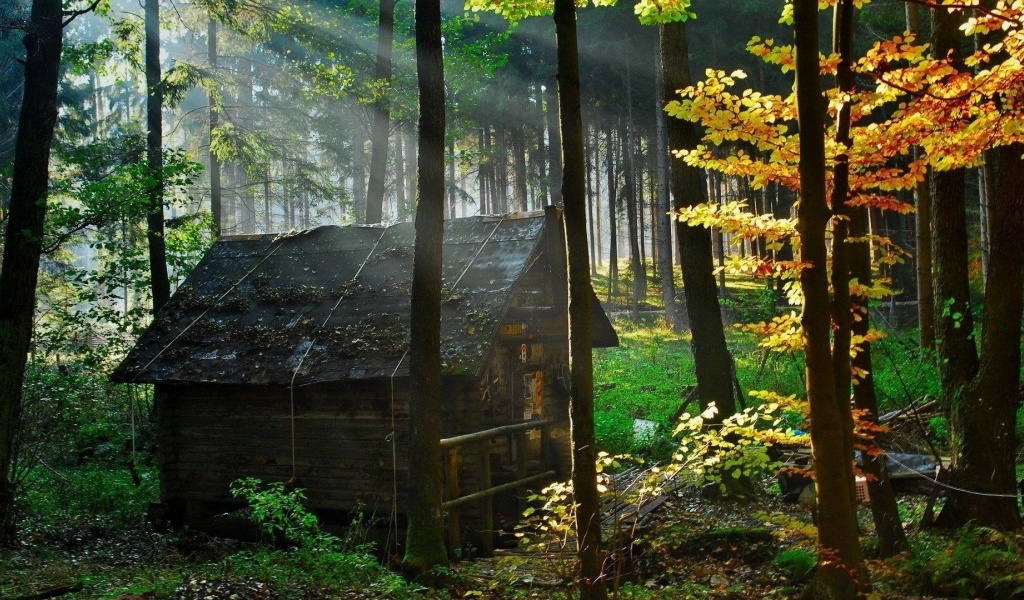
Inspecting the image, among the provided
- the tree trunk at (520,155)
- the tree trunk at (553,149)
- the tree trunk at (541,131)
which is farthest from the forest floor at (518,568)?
the tree trunk at (520,155)

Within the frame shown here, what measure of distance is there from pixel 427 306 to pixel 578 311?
7.43 feet

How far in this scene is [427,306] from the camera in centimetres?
854

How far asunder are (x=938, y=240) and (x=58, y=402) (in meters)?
17.0

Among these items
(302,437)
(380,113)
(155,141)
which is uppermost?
(380,113)

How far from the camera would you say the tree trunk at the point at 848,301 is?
6.36 meters

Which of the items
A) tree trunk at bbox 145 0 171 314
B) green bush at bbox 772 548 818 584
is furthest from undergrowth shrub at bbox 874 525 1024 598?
tree trunk at bbox 145 0 171 314

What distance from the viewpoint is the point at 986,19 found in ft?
20.4

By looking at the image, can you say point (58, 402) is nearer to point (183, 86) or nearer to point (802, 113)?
point (183, 86)

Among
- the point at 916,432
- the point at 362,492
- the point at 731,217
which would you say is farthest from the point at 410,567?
the point at 916,432

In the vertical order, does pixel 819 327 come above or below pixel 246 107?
below

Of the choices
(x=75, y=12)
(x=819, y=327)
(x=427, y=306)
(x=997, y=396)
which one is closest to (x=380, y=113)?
(x=75, y=12)

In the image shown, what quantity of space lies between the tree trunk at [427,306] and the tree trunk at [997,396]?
547 cm

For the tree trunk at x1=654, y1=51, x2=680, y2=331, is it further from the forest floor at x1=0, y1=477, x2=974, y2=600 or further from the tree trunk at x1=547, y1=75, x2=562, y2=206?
the forest floor at x1=0, y1=477, x2=974, y2=600

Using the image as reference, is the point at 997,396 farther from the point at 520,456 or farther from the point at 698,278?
the point at 520,456
